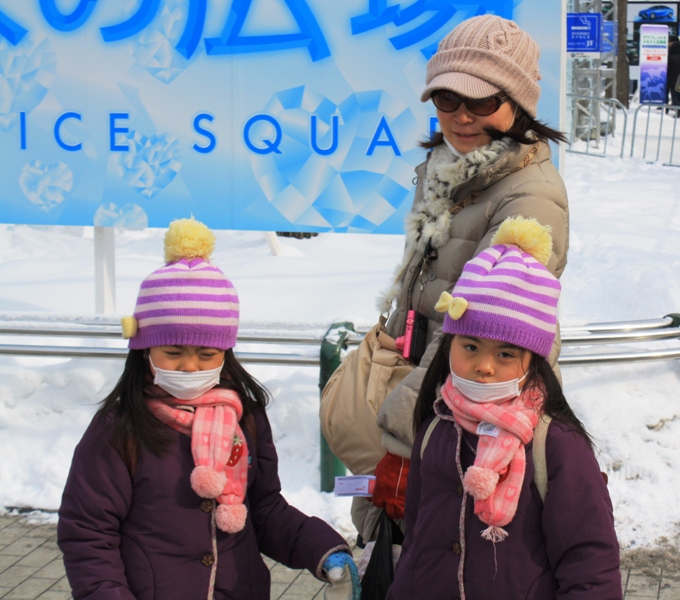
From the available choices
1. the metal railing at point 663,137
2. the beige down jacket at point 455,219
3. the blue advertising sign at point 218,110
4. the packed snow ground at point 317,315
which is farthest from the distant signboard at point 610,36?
the beige down jacket at point 455,219

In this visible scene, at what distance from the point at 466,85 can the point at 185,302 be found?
96 cm

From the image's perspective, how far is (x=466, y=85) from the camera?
8.51ft

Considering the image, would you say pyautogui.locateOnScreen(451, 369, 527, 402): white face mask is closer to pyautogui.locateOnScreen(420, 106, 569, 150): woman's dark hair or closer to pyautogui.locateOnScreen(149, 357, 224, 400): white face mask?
pyautogui.locateOnScreen(149, 357, 224, 400): white face mask

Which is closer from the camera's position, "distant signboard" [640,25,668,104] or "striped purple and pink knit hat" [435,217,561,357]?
"striped purple and pink knit hat" [435,217,561,357]

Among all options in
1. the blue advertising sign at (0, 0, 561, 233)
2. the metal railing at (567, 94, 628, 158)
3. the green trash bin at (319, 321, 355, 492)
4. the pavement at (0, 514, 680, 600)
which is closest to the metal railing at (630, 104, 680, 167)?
the metal railing at (567, 94, 628, 158)

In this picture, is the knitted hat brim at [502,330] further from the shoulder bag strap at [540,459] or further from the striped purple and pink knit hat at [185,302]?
the striped purple and pink knit hat at [185,302]

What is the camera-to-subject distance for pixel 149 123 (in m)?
5.48

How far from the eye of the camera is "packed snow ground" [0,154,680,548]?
181 inches

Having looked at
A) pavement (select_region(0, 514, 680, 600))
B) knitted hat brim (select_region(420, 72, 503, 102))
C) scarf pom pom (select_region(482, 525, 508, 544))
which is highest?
knitted hat brim (select_region(420, 72, 503, 102))

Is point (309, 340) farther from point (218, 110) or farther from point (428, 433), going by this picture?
point (428, 433)

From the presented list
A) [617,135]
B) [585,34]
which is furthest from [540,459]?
[617,135]

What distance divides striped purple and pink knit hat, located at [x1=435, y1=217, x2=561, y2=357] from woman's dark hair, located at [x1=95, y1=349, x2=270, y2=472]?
60 centimetres

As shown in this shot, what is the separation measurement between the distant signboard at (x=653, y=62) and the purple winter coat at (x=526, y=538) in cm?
2234

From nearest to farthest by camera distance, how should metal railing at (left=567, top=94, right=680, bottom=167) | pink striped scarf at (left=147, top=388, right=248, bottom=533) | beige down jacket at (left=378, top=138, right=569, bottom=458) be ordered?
pink striped scarf at (left=147, top=388, right=248, bottom=533), beige down jacket at (left=378, top=138, right=569, bottom=458), metal railing at (left=567, top=94, right=680, bottom=167)
